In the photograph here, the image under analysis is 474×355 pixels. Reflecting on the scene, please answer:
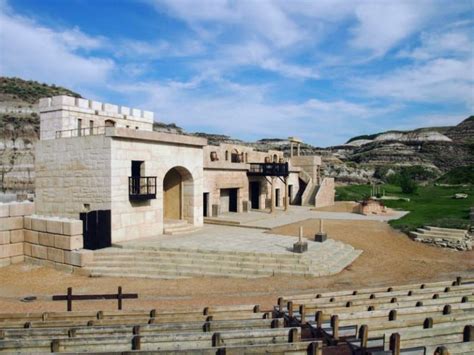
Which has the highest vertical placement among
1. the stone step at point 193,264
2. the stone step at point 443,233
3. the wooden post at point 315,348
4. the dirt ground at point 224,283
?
the wooden post at point 315,348

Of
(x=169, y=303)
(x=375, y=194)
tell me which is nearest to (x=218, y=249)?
(x=169, y=303)

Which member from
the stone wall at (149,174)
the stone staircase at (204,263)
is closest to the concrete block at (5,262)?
the stone staircase at (204,263)

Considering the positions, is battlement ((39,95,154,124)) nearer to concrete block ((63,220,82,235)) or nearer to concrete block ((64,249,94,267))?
concrete block ((63,220,82,235))

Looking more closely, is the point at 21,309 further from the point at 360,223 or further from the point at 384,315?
the point at 360,223

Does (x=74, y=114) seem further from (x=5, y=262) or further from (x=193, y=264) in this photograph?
(x=193, y=264)

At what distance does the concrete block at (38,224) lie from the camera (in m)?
14.4

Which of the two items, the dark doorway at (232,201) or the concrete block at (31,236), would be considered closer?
the concrete block at (31,236)

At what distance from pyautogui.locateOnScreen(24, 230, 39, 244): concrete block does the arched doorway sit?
23.0 feet

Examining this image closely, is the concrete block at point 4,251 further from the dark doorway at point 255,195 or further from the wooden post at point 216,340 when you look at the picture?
the dark doorway at point 255,195

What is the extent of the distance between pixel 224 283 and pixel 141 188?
22.6 ft

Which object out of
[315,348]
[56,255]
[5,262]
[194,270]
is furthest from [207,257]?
[315,348]

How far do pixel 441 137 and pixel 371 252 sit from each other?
109m

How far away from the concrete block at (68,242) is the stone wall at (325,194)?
23.6 meters

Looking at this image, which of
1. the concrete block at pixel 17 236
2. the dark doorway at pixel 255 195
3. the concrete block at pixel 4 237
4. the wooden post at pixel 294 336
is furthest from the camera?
the dark doorway at pixel 255 195
